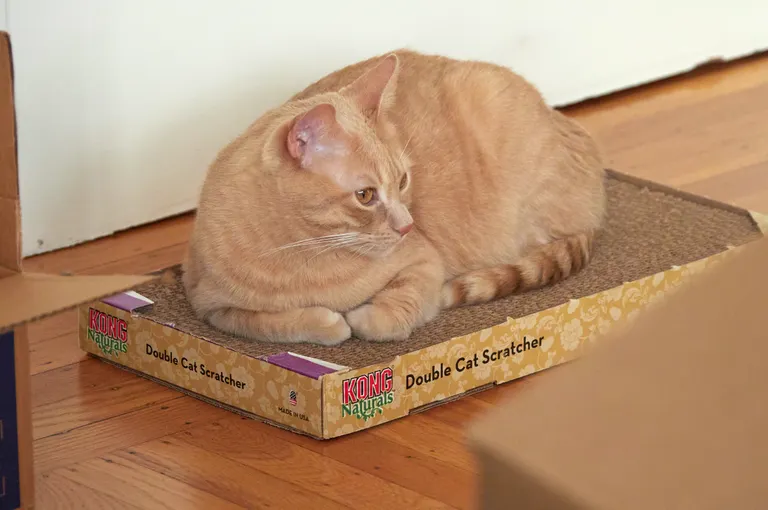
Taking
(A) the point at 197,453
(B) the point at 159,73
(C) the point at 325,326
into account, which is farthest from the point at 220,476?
(B) the point at 159,73

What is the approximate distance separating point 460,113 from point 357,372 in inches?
26.1

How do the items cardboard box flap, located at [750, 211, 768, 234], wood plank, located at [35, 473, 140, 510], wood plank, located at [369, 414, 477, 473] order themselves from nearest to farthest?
wood plank, located at [35, 473, 140, 510]
wood plank, located at [369, 414, 477, 473]
cardboard box flap, located at [750, 211, 768, 234]

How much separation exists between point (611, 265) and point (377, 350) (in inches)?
22.3

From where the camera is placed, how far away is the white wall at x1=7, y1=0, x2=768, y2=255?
2.26m

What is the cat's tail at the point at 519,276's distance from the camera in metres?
1.95

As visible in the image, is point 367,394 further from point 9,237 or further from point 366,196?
point 9,237

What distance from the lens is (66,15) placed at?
2217 mm

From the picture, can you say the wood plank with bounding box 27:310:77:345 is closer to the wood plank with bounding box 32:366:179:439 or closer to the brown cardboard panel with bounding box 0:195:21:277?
the wood plank with bounding box 32:366:179:439

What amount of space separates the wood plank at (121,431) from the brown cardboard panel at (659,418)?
1.03m

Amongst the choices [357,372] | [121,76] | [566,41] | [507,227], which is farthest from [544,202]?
[566,41]

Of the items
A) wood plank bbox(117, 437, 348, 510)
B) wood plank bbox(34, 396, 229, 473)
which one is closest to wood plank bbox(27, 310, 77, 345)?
wood plank bbox(34, 396, 229, 473)

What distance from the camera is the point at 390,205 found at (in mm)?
1736

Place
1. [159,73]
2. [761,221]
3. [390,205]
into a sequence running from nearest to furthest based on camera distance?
[390,205] < [761,221] < [159,73]

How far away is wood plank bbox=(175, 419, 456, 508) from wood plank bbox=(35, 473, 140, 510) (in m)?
0.18
